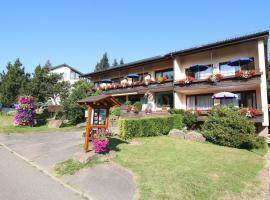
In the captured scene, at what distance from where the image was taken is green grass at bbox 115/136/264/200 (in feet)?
22.9

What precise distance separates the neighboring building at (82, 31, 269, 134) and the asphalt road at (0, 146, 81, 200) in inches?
604

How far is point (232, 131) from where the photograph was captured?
1430cm

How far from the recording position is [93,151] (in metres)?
10.7

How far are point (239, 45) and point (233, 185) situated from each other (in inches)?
664

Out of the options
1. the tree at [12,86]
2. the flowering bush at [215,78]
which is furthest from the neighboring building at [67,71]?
the flowering bush at [215,78]

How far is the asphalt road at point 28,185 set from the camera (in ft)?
21.3

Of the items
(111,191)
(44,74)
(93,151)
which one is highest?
(44,74)

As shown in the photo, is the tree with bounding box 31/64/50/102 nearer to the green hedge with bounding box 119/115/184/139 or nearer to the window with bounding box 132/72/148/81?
the window with bounding box 132/72/148/81

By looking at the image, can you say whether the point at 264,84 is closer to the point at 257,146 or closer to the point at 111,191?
the point at 257,146

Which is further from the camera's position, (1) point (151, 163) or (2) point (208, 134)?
(2) point (208, 134)

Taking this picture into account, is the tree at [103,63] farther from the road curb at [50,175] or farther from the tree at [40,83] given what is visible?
the road curb at [50,175]

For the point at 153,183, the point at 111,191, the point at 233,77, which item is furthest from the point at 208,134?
the point at 111,191

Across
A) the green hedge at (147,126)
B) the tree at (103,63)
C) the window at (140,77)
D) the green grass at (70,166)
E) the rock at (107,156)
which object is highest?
the tree at (103,63)

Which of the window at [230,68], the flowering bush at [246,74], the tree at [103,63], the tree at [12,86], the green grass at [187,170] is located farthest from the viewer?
the tree at [103,63]
